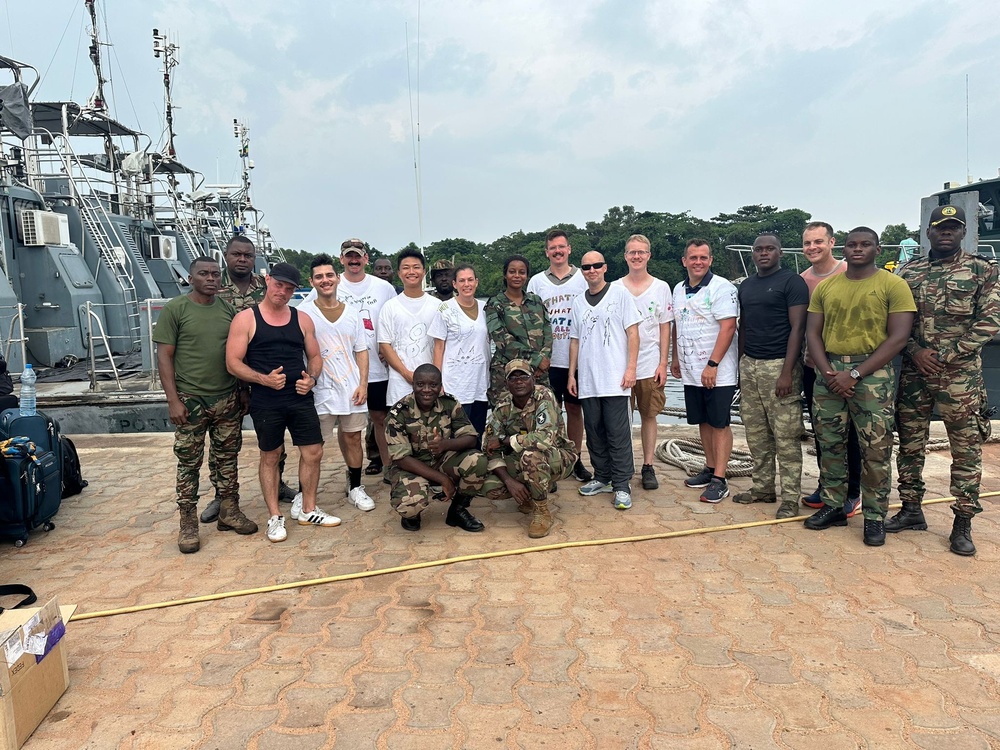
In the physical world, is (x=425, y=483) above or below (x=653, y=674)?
above

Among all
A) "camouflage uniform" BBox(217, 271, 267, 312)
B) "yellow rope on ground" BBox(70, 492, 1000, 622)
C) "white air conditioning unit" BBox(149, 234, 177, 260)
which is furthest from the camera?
"white air conditioning unit" BBox(149, 234, 177, 260)

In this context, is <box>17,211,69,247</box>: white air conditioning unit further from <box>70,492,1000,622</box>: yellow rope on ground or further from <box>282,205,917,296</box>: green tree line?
<box>282,205,917,296</box>: green tree line

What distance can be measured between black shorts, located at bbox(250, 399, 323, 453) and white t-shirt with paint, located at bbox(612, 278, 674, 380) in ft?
7.48

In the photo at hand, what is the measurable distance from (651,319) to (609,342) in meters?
0.41

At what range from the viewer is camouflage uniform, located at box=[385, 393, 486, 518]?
13.6 feet

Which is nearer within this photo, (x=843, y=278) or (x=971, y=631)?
(x=971, y=631)

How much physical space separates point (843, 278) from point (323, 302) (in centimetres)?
335

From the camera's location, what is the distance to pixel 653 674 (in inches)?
103

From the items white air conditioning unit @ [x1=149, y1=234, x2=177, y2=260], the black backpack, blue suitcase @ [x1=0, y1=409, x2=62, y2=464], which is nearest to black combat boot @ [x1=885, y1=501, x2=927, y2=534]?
blue suitcase @ [x1=0, y1=409, x2=62, y2=464]

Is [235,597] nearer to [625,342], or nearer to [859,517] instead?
[625,342]

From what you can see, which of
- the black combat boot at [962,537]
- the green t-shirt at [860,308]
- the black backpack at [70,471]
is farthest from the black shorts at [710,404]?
the black backpack at [70,471]

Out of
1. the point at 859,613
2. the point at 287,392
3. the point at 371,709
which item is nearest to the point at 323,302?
the point at 287,392

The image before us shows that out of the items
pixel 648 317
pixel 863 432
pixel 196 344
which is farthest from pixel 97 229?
pixel 863 432

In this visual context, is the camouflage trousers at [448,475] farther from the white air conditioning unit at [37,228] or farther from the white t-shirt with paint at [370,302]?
the white air conditioning unit at [37,228]
